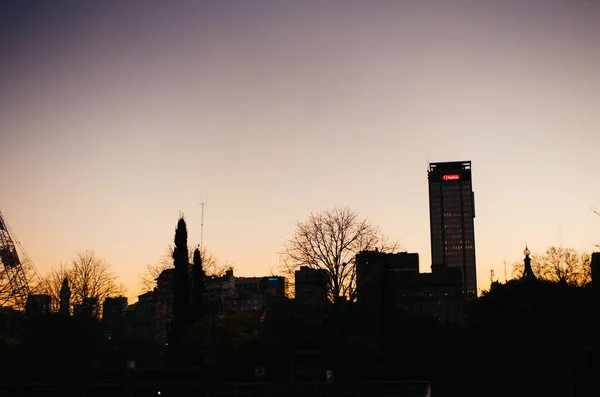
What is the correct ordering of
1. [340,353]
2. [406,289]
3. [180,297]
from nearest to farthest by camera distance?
[340,353] → [180,297] → [406,289]

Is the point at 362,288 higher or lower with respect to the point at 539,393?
higher

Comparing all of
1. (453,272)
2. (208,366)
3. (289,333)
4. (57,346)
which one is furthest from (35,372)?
(453,272)

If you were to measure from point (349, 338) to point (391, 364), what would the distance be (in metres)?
4.20

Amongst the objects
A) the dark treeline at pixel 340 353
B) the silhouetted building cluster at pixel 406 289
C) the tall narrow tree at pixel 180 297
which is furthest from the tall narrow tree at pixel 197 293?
the silhouetted building cluster at pixel 406 289

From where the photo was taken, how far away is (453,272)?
644 ft

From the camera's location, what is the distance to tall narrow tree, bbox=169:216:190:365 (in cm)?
5253

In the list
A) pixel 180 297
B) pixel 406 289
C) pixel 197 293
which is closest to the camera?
pixel 180 297

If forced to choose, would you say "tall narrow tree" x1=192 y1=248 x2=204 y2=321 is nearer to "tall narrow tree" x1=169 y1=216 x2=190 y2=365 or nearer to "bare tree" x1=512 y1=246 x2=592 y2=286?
"tall narrow tree" x1=169 y1=216 x2=190 y2=365

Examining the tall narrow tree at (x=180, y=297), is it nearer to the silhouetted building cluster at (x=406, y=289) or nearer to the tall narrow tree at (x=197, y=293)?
the tall narrow tree at (x=197, y=293)

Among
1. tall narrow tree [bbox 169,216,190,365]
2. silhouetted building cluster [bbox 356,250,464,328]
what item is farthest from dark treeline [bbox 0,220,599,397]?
silhouetted building cluster [bbox 356,250,464,328]

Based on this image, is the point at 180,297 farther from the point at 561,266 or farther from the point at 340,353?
the point at 561,266

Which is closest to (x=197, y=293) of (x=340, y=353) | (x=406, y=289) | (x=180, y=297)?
(x=180, y=297)

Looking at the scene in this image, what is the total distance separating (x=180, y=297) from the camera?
55312 millimetres

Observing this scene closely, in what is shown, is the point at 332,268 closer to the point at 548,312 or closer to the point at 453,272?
the point at 548,312
